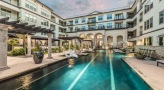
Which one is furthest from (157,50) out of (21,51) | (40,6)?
(40,6)

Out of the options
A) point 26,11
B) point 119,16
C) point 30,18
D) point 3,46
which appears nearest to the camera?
point 3,46

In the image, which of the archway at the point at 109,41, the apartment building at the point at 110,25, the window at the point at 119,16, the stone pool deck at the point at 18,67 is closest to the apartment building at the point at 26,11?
the apartment building at the point at 110,25

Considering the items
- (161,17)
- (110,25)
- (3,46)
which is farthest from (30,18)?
(110,25)

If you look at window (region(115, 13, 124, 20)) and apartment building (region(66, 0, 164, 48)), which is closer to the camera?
apartment building (region(66, 0, 164, 48))

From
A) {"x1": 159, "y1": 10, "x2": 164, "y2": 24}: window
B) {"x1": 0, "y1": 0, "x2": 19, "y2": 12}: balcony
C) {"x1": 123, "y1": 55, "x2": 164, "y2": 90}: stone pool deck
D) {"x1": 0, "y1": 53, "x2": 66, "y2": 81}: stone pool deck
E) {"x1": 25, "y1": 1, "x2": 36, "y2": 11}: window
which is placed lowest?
{"x1": 123, "y1": 55, "x2": 164, "y2": 90}: stone pool deck

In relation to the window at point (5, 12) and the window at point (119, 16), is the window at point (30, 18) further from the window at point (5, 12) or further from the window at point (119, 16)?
the window at point (119, 16)

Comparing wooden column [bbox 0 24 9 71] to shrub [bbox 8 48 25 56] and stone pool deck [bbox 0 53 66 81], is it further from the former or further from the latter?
shrub [bbox 8 48 25 56]

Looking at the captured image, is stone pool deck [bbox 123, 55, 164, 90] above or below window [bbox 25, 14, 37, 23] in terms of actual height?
below

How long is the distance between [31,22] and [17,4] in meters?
5.68

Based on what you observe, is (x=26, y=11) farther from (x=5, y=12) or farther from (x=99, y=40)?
(x=99, y=40)

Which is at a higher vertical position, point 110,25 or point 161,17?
point 110,25

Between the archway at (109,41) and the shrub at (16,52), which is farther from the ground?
the archway at (109,41)

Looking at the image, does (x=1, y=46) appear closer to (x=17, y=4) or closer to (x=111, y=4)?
(x=17, y=4)

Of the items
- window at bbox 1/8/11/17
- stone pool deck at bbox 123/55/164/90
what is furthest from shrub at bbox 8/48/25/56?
stone pool deck at bbox 123/55/164/90
